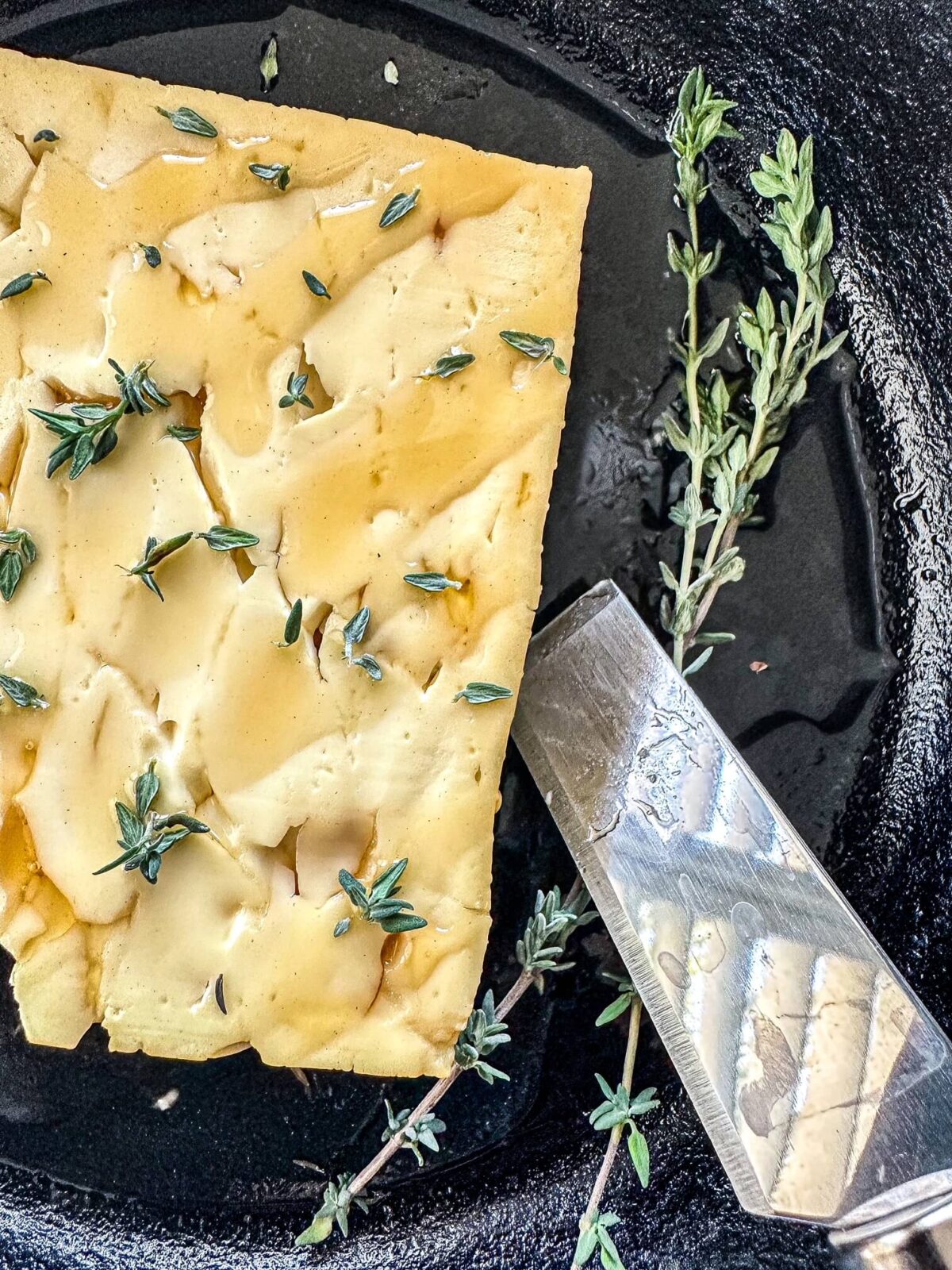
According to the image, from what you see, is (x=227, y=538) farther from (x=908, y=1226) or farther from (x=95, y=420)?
(x=908, y=1226)

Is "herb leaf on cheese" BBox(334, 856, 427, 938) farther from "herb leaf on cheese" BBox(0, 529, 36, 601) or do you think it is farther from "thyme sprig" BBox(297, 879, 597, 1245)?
"herb leaf on cheese" BBox(0, 529, 36, 601)

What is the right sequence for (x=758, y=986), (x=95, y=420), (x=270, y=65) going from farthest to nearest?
(x=270, y=65) < (x=758, y=986) < (x=95, y=420)

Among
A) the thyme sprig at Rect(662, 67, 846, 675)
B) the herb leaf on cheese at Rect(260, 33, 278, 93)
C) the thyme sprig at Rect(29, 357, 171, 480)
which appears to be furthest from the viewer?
the herb leaf on cheese at Rect(260, 33, 278, 93)

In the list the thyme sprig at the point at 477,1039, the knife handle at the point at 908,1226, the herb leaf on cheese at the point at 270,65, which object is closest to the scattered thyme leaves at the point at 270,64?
the herb leaf on cheese at the point at 270,65

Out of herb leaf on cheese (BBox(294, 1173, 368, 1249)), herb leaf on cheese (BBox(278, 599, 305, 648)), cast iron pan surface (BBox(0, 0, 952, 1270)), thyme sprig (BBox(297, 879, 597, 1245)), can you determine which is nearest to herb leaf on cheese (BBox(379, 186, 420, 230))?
cast iron pan surface (BBox(0, 0, 952, 1270))

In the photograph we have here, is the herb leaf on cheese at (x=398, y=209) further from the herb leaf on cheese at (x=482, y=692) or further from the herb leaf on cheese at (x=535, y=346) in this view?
the herb leaf on cheese at (x=482, y=692)

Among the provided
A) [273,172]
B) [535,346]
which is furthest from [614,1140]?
[273,172]
